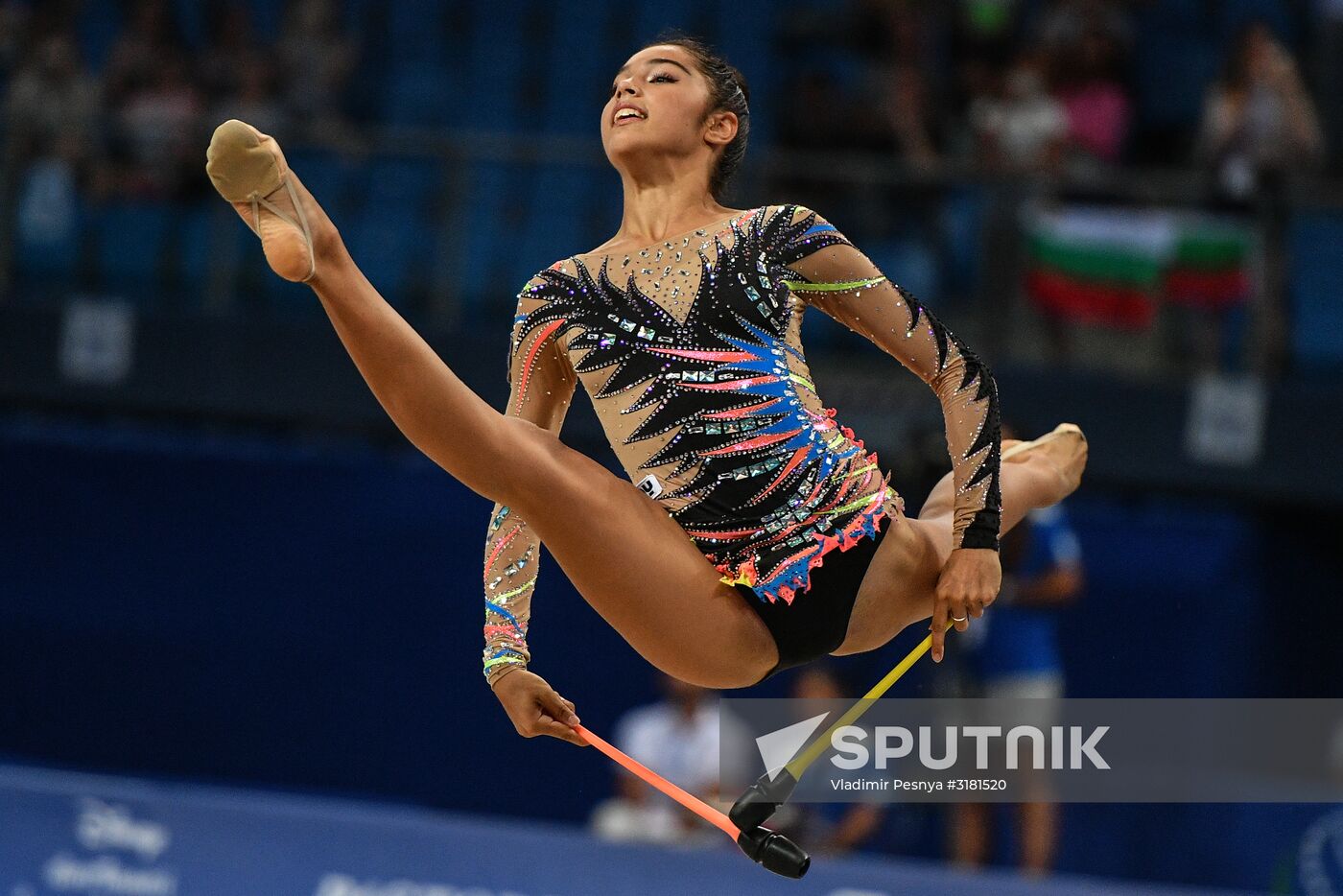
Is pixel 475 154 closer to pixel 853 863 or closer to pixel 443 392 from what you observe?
pixel 853 863

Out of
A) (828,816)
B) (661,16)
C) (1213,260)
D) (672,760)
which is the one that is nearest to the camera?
(1213,260)

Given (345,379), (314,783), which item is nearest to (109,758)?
(314,783)

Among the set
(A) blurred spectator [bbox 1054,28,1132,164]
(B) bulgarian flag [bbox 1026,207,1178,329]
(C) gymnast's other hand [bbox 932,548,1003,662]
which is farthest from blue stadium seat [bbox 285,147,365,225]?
(C) gymnast's other hand [bbox 932,548,1003,662]

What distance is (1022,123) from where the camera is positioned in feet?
23.9

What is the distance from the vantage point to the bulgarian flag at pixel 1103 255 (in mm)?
6562

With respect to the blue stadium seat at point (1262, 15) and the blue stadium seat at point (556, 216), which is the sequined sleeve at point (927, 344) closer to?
the blue stadium seat at point (556, 216)

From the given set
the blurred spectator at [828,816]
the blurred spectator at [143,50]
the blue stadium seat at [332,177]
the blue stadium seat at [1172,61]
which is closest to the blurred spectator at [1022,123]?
the blue stadium seat at [1172,61]

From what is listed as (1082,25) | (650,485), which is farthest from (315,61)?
(650,485)

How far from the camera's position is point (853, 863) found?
5.02 metres

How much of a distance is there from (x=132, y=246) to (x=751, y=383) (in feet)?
16.7

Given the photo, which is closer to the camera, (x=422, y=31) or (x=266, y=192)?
(x=266, y=192)

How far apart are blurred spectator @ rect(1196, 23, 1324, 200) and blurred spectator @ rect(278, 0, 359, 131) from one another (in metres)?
3.73

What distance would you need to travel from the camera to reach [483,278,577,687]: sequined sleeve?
341 centimetres

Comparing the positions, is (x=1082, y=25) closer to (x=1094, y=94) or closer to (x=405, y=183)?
(x=1094, y=94)
